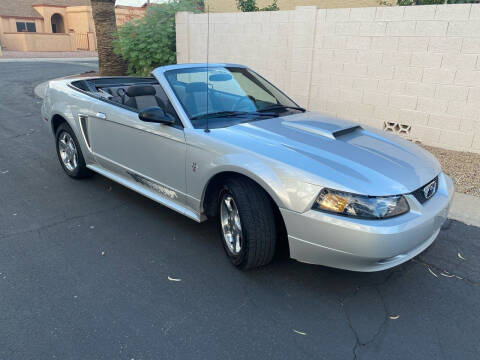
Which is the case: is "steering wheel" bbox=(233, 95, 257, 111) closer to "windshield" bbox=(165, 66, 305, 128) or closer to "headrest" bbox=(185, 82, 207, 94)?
"windshield" bbox=(165, 66, 305, 128)

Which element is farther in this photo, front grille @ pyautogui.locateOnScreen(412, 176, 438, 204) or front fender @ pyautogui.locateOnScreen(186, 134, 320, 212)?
front grille @ pyautogui.locateOnScreen(412, 176, 438, 204)

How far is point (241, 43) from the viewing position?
376 inches

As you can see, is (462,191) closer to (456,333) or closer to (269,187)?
(456,333)

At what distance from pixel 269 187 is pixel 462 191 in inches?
141

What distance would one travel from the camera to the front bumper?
2.65 metres

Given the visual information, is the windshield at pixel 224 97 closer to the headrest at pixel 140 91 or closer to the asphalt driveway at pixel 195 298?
the headrest at pixel 140 91

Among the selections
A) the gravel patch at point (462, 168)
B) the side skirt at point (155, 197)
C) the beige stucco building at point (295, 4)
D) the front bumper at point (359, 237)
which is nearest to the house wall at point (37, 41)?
the beige stucco building at point (295, 4)

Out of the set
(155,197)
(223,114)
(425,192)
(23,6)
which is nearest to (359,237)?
(425,192)

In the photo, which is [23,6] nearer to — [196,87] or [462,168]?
[196,87]

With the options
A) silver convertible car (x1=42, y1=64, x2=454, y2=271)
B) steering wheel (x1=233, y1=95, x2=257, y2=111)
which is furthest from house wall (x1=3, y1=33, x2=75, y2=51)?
steering wheel (x1=233, y1=95, x2=257, y2=111)

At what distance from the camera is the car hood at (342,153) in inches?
111

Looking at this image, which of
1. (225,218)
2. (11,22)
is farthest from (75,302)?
(11,22)

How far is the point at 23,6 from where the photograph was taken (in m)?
42.4

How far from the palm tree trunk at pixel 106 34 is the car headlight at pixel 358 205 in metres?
11.4
